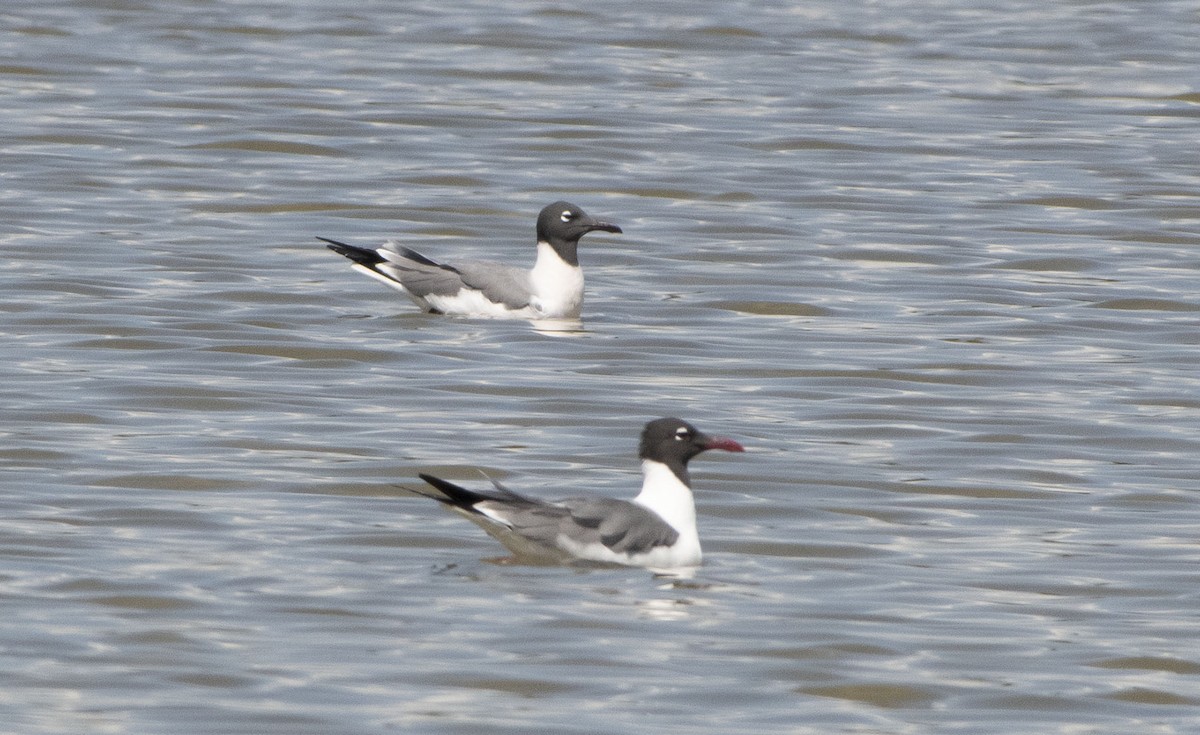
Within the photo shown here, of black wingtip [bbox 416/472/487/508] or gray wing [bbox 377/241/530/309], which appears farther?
gray wing [bbox 377/241/530/309]

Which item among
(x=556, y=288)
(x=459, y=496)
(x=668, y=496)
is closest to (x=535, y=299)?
(x=556, y=288)

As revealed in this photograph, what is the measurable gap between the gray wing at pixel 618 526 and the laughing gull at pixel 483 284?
590 centimetres

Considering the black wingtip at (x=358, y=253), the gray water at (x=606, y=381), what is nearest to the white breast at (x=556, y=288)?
the gray water at (x=606, y=381)

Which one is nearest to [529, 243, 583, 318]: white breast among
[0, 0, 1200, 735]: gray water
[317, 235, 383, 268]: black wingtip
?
[0, 0, 1200, 735]: gray water

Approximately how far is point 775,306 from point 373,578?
7184mm

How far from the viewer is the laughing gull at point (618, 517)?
9.88 metres

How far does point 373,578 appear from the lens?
991 centimetres

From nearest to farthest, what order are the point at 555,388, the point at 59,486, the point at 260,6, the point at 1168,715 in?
the point at 1168,715 < the point at 59,486 < the point at 555,388 < the point at 260,6

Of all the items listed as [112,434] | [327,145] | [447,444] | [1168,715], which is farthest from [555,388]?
[327,145]

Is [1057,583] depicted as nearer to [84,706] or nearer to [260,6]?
[84,706]

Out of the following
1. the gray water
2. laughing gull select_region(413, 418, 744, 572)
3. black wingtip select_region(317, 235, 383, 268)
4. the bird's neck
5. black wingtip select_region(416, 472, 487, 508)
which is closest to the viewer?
the gray water

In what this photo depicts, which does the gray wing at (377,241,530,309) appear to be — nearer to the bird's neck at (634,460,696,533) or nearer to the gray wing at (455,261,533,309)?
the gray wing at (455,261,533,309)

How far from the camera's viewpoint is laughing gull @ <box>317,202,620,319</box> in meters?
16.0

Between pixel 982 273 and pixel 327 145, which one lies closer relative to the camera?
pixel 982 273
